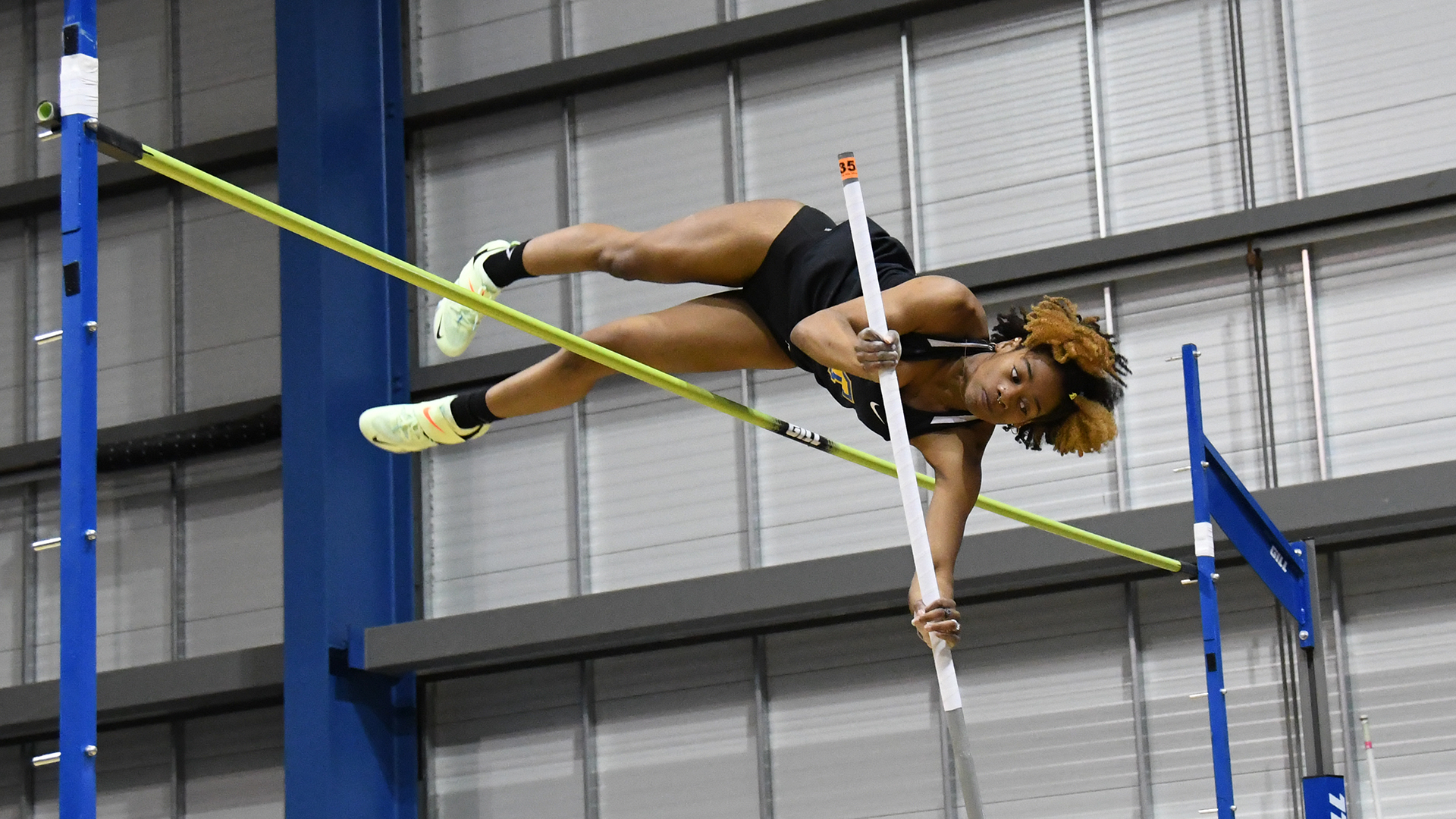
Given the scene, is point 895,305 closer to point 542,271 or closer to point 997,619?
point 542,271

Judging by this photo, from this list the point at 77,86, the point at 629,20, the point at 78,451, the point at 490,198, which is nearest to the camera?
the point at 78,451

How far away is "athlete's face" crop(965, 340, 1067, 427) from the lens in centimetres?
418

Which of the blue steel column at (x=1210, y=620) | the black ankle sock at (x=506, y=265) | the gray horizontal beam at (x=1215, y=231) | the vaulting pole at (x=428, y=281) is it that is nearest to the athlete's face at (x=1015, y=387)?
the vaulting pole at (x=428, y=281)

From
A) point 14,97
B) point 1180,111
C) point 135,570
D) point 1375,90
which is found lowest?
point 135,570

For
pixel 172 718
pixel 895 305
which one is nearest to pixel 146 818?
pixel 172 718

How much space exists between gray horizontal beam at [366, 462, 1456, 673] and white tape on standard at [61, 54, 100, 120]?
4707mm

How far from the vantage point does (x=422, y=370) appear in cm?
907

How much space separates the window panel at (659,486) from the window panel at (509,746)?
0.62 meters

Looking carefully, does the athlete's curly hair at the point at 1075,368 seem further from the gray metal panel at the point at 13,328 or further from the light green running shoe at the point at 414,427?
the gray metal panel at the point at 13,328

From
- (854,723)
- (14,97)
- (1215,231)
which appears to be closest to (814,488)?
(854,723)

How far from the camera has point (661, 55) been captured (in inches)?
347

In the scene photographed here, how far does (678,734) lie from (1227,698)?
2.63 meters

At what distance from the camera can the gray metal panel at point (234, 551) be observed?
9.22m

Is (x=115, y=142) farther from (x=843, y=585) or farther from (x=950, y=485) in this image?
(x=843, y=585)
